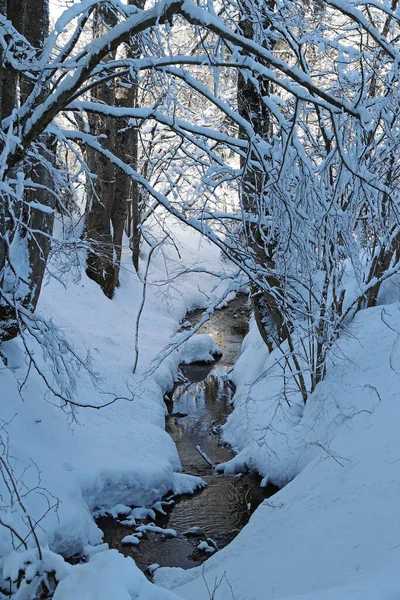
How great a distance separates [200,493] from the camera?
26.1ft

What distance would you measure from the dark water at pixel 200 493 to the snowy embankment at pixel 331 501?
421 mm

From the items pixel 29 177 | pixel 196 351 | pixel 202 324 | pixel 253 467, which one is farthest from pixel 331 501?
pixel 196 351

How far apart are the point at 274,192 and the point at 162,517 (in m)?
5.33

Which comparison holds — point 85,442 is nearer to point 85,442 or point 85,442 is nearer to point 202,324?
point 85,442

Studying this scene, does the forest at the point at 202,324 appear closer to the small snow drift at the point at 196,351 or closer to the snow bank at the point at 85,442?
the snow bank at the point at 85,442

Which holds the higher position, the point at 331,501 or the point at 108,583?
the point at 108,583

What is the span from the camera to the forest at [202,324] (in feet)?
10.8

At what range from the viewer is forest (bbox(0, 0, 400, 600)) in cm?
329

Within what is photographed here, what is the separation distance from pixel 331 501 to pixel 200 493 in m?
3.16

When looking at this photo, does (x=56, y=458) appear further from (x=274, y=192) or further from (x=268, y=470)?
(x=274, y=192)

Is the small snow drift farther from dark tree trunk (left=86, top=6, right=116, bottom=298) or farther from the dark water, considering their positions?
dark tree trunk (left=86, top=6, right=116, bottom=298)

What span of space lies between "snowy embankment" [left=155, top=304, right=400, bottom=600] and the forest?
1.1 inches

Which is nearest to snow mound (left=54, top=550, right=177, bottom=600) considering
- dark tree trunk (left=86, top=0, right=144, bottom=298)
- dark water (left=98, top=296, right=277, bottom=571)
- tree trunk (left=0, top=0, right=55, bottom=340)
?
tree trunk (left=0, top=0, right=55, bottom=340)

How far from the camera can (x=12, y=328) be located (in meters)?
6.73
